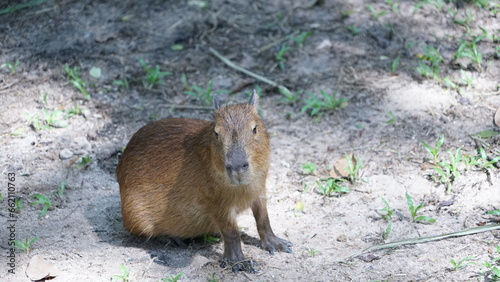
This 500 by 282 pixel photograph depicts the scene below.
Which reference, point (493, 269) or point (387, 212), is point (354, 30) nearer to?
point (387, 212)

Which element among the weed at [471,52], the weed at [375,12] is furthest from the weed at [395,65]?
the weed at [375,12]

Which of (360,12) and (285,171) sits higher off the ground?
(360,12)

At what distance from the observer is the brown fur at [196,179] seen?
3816mm

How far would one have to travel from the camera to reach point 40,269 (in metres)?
3.78

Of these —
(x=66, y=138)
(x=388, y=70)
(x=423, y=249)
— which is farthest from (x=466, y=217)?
(x=66, y=138)

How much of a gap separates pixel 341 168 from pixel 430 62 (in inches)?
69.8

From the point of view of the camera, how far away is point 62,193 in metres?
4.75

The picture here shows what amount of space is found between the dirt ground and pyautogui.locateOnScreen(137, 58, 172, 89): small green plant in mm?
85

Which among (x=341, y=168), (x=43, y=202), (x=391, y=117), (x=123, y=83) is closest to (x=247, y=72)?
(x=123, y=83)

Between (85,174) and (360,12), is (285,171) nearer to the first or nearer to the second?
(85,174)

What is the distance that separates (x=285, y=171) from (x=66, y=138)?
6.64 feet

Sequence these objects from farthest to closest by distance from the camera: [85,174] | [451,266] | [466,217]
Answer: [85,174] < [466,217] < [451,266]

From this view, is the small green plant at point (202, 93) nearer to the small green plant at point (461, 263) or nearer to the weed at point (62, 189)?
the weed at point (62, 189)

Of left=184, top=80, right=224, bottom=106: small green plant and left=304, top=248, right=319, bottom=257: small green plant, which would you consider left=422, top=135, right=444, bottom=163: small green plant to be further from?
left=184, top=80, right=224, bottom=106: small green plant
